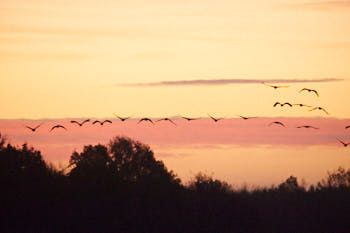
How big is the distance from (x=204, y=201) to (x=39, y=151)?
1956 cm

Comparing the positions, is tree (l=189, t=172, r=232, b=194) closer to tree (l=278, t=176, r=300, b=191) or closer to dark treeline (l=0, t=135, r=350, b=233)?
dark treeline (l=0, t=135, r=350, b=233)

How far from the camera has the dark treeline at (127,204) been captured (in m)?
89.2

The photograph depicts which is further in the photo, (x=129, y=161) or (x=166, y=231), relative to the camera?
(x=129, y=161)

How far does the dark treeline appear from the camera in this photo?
293ft

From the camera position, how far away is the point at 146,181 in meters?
112

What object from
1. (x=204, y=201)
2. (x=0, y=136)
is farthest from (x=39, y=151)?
(x=204, y=201)

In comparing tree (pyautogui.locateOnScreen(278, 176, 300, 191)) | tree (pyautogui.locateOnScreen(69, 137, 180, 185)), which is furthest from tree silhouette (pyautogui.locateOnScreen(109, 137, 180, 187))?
tree (pyautogui.locateOnScreen(278, 176, 300, 191))

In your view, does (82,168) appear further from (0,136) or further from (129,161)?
(129,161)

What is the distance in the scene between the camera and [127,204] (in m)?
98.1

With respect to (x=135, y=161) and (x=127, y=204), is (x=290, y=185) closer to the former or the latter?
(x=135, y=161)

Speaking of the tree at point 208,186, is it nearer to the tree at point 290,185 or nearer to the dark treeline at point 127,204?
the dark treeline at point 127,204

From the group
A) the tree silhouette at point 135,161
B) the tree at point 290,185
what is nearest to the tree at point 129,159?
the tree silhouette at point 135,161

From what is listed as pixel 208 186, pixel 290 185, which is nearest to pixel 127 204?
pixel 208 186

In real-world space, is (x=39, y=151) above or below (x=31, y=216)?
above
